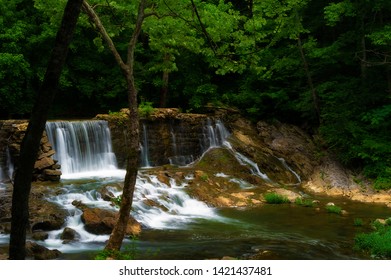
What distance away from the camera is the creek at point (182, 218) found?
931 centimetres

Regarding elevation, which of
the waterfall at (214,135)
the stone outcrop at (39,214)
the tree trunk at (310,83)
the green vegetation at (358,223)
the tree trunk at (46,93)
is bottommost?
the green vegetation at (358,223)

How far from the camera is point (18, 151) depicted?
15.4 meters

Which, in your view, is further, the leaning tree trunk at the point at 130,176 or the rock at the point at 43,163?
the rock at the point at 43,163

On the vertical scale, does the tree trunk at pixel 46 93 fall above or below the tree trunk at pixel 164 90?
below

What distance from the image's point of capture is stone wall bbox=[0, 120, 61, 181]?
15.0m

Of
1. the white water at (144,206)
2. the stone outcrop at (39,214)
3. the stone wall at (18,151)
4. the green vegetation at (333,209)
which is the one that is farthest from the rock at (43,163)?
the green vegetation at (333,209)

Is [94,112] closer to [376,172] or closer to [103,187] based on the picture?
[103,187]

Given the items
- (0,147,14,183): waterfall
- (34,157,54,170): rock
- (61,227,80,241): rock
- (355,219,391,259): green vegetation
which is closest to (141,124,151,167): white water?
(34,157,54,170): rock

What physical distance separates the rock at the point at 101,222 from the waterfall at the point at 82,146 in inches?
242

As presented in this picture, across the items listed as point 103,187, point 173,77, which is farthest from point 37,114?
point 173,77

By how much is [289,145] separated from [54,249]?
14662mm

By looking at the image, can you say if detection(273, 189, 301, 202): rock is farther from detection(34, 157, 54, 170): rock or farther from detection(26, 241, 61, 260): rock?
detection(26, 241, 61, 260): rock

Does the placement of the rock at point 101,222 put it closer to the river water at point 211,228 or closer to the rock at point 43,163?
the river water at point 211,228

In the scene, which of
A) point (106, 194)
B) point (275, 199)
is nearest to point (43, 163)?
point (106, 194)
